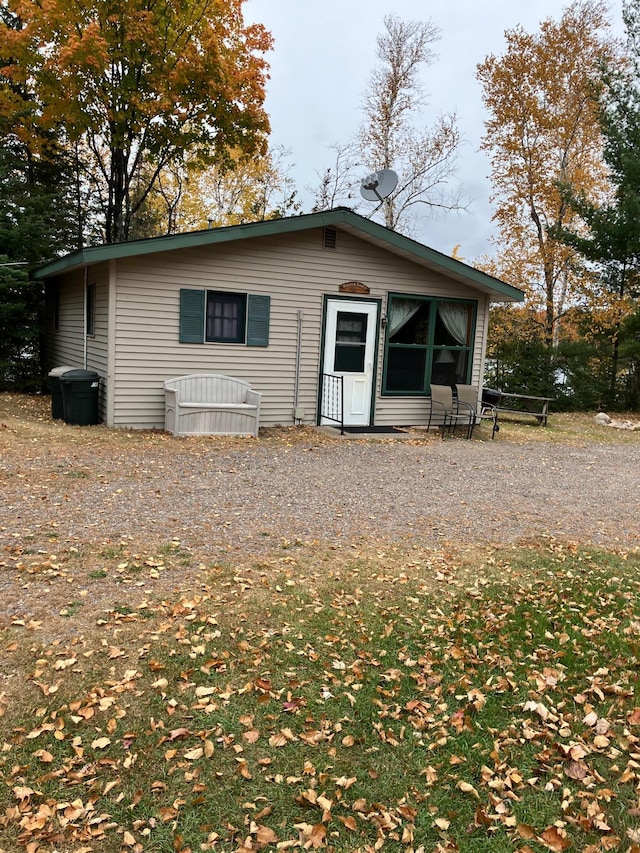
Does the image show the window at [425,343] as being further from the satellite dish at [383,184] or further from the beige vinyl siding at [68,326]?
the beige vinyl siding at [68,326]

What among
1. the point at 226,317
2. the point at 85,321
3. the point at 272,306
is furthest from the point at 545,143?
the point at 85,321

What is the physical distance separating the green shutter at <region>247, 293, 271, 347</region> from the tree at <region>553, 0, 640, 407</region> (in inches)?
404

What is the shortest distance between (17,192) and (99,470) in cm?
1035

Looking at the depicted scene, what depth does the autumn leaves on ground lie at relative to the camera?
228cm

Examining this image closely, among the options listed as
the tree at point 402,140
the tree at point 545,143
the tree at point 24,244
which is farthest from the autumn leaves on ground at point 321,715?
the tree at point 402,140

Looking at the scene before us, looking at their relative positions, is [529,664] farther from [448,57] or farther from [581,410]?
[448,57]

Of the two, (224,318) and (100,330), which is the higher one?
(224,318)

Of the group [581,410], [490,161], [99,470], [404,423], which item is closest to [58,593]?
[99,470]

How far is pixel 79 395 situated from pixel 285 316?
3393 millimetres

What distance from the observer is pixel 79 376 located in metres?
9.16

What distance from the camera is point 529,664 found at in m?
3.36

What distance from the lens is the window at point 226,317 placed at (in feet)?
31.8

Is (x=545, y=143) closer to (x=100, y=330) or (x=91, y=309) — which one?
(x=91, y=309)

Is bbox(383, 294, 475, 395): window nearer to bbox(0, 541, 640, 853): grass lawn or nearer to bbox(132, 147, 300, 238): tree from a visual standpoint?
bbox(0, 541, 640, 853): grass lawn
